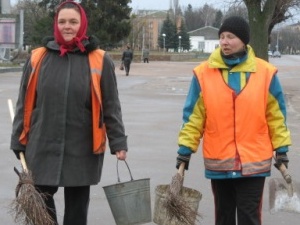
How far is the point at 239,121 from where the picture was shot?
404 centimetres

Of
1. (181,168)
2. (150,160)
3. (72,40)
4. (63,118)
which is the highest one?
(72,40)

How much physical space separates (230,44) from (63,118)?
1143mm

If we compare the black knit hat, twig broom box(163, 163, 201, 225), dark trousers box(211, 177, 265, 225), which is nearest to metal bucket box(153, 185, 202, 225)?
twig broom box(163, 163, 201, 225)

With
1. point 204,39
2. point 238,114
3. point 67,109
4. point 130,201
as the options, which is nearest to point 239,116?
point 238,114

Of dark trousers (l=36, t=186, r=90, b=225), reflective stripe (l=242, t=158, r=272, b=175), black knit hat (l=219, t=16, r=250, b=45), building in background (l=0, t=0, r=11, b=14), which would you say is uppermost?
building in background (l=0, t=0, r=11, b=14)

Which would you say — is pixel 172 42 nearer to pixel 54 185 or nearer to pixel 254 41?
pixel 254 41

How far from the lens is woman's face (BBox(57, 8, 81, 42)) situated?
12.9 feet

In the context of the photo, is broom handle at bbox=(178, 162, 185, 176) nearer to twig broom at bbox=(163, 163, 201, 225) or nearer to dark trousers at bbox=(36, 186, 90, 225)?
twig broom at bbox=(163, 163, 201, 225)

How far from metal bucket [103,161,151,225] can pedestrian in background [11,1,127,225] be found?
18 cm

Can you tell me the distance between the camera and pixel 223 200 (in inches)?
168

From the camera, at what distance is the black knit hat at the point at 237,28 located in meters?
4.10

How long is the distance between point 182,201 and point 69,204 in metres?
0.74

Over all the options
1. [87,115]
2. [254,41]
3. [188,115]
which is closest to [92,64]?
[87,115]

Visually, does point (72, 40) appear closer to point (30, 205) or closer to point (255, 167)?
point (30, 205)
